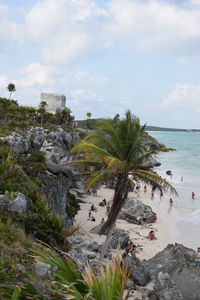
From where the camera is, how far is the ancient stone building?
2955 inches

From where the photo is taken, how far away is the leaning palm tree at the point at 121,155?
35.2 ft

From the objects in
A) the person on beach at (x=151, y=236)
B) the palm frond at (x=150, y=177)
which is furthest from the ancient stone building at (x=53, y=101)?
the palm frond at (x=150, y=177)

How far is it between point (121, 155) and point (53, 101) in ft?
222

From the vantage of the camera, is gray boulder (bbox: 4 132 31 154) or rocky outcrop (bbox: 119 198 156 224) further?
rocky outcrop (bbox: 119 198 156 224)

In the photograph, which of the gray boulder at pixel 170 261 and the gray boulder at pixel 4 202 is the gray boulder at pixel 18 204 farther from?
the gray boulder at pixel 170 261

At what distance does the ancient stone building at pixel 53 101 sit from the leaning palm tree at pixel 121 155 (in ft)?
216

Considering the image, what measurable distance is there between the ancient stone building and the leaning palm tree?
2594 inches

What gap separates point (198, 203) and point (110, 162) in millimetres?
31346

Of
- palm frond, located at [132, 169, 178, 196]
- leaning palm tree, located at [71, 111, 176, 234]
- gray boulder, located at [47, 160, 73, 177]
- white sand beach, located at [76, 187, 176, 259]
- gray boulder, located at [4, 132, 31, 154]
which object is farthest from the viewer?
white sand beach, located at [76, 187, 176, 259]

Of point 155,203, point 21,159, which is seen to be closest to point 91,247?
point 21,159

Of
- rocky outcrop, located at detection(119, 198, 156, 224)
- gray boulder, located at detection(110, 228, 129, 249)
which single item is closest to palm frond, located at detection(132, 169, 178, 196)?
gray boulder, located at detection(110, 228, 129, 249)

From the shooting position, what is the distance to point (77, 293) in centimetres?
355

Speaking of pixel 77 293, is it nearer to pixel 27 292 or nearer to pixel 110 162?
pixel 27 292

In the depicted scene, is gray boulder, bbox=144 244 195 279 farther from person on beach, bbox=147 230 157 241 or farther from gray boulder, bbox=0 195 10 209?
gray boulder, bbox=0 195 10 209
